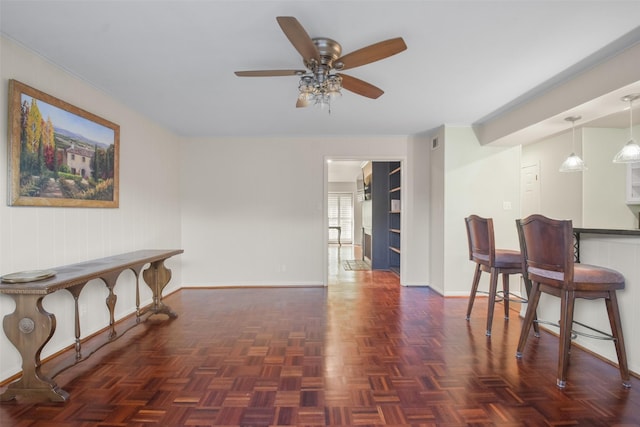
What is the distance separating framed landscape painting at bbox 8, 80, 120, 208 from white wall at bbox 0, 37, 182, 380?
0.21 ft

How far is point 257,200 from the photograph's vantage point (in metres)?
4.69

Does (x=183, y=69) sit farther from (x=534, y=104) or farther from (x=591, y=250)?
(x=591, y=250)

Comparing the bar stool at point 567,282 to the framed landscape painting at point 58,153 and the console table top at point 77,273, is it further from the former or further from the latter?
the framed landscape painting at point 58,153

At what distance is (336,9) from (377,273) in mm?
4661

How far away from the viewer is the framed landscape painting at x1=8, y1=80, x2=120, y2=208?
208cm

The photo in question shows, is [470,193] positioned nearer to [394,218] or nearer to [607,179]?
[607,179]

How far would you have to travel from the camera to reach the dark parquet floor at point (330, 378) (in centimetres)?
171

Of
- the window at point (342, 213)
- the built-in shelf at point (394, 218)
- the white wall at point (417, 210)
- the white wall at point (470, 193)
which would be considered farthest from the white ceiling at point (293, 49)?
the window at point (342, 213)

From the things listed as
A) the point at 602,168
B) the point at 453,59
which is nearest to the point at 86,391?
the point at 453,59

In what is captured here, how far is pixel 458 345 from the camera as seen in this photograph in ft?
8.52

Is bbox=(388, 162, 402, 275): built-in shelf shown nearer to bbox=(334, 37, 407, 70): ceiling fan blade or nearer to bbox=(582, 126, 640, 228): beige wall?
bbox=(582, 126, 640, 228): beige wall

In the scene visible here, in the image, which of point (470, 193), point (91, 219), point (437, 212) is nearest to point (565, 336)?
point (470, 193)

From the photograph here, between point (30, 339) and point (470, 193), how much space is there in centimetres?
455

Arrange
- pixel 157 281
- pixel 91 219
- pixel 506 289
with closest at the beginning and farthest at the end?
pixel 91 219 < pixel 506 289 < pixel 157 281
